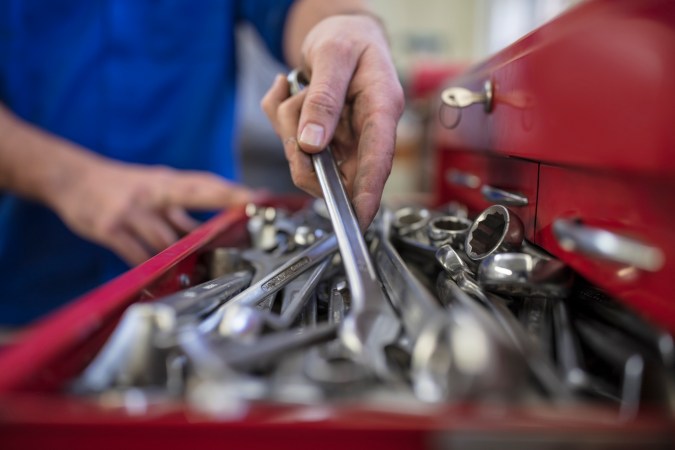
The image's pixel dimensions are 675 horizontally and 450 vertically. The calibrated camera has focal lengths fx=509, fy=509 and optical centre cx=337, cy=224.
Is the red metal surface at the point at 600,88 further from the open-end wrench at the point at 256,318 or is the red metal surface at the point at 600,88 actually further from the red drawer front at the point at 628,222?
the open-end wrench at the point at 256,318

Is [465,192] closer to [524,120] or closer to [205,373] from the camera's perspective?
[524,120]

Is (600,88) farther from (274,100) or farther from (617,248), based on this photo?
(274,100)

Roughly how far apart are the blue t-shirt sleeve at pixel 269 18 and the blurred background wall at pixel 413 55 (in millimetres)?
68

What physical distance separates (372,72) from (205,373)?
342 mm

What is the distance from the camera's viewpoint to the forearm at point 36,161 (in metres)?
0.65

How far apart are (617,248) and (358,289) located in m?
0.14

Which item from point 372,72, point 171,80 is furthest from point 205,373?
point 171,80

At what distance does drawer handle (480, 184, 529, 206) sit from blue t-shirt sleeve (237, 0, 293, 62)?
0.54m

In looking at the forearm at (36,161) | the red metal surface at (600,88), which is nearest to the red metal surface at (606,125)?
the red metal surface at (600,88)

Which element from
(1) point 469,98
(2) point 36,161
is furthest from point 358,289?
(2) point 36,161

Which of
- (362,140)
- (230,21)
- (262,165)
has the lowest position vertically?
(262,165)

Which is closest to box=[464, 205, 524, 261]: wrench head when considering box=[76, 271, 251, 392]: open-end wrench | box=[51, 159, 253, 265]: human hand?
box=[76, 271, 251, 392]: open-end wrench

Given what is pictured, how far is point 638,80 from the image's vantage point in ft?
0.80

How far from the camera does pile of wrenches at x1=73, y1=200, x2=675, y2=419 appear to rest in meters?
0.21
